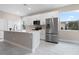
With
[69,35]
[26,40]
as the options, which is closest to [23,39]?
[26,40]

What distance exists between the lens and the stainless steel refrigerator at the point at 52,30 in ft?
24.3

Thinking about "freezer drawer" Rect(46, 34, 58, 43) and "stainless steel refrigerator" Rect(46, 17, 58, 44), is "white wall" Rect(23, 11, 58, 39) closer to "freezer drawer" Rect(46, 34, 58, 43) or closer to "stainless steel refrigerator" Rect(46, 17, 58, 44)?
"stainless steel refrigerator" Rect(46, 17, 58, 44)

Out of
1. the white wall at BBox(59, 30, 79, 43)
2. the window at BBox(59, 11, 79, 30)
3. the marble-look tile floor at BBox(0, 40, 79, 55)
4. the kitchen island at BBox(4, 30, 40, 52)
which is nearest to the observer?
the marble-look tile floor at BBox(0, 40, 79, 55)

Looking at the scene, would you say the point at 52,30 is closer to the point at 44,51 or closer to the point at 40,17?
the point at 40,17

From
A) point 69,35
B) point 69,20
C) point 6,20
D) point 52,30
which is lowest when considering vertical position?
point 69,35

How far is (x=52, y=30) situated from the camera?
299 inches

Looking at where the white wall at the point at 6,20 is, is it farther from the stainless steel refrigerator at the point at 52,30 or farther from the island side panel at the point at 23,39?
the stainless steel refrigerator at the point at 52,30

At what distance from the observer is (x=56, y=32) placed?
24.3 ft

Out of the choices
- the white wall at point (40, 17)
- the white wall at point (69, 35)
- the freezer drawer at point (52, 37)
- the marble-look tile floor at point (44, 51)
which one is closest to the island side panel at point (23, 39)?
the marble-look tile floor at point (44, 51)

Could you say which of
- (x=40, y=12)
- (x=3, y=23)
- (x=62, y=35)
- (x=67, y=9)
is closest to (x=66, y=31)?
(x=62, y=35)

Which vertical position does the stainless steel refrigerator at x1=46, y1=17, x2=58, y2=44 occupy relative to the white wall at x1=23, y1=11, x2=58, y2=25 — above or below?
below

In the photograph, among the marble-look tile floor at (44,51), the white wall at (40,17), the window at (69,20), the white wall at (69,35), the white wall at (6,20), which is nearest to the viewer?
the marble-look tile floor at (44,51)

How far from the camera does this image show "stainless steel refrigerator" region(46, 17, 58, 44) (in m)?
7.42

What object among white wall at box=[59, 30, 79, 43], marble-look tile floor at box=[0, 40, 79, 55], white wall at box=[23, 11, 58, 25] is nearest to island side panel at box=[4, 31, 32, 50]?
marble-look tile floor at box=[0, 40, 79, 55]
